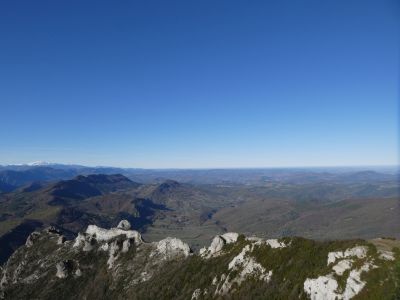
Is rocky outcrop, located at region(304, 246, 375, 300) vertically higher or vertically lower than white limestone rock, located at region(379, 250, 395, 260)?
lower

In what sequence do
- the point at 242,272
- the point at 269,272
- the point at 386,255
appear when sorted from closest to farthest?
the point at 386,255 → the point at 269,272 → the point at 242,272

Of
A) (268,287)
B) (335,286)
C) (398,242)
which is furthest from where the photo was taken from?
(268,287)

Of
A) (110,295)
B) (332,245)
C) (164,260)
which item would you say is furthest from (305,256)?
(110,295)

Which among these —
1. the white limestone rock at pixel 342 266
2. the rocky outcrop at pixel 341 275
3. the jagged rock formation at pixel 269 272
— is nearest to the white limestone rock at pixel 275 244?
the jagged rock formation at pixel 269 272

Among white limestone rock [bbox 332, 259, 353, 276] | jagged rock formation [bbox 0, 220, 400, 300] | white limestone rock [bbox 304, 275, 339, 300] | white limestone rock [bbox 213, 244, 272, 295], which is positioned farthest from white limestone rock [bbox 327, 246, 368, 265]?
white limestone rock [bbox 213, 244, 272, 295]

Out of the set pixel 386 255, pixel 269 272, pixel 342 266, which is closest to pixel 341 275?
pixel 342 266

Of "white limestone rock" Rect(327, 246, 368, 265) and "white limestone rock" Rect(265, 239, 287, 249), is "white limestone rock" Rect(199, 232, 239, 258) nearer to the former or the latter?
"white limestone rock" Rect(265, 239, 287, 249)

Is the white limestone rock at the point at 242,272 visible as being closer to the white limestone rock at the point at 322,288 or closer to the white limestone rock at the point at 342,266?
the white limestone rock at the point at 322,288

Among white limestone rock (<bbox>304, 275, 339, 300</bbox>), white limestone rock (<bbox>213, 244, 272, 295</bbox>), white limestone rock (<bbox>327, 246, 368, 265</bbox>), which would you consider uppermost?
white limestone rock (<bbox>327, 246, 368, 265</bbox>)

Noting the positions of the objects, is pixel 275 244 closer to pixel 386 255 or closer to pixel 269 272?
pixel 269 272

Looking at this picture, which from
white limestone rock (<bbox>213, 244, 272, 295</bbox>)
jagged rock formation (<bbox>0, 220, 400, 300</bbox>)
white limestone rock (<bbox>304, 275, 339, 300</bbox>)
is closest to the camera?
jagged rock formation (<bbox>0, 220, 400, 300</bbox>)

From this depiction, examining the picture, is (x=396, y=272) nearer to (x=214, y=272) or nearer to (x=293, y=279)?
(x=293, y=279)
